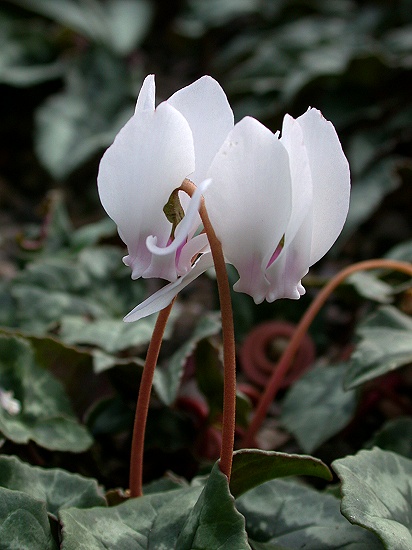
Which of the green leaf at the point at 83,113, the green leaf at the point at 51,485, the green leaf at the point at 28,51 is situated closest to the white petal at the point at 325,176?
the green leaf at the point at 51,485

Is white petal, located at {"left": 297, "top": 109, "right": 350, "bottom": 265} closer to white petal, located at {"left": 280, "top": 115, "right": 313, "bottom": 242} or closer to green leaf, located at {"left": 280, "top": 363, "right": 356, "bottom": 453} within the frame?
white petal, located at {"left": 280, "top": 115, "right": 313, "bottom": 242}

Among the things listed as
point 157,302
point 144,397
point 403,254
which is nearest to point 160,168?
point 157,302

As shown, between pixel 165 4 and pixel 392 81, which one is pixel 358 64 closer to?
pixel 392 81

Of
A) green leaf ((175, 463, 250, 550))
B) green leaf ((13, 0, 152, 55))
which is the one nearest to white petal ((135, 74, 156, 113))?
green leaf ((175, 463, 250, 550))

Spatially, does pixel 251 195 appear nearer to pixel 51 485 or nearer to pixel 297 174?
pixel 297 174

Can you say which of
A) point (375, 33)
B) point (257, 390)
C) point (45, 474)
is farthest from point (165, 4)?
point (45, 474)

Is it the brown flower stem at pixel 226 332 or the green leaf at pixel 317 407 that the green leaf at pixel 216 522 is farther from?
the green leaf at pixel 317 407
